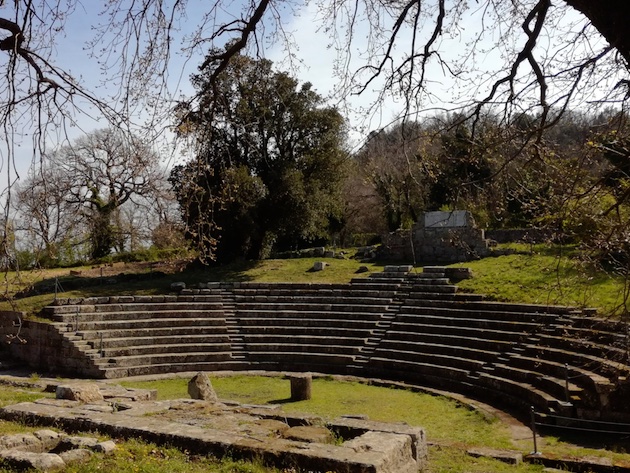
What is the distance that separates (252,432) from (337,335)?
10.8 m

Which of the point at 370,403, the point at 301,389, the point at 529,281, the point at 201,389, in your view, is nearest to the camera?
the point at 201,389

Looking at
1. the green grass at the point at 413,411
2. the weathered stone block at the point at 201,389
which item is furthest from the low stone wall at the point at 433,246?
the weathered stone block at the point at 201,389

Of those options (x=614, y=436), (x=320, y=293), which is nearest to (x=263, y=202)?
(x=320, y=293)

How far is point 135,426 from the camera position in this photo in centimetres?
681

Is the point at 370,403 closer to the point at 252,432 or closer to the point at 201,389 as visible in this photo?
the point at 201,389

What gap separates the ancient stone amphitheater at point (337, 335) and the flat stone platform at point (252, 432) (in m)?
5.86

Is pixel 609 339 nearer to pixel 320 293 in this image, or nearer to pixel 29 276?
pixel 320 293

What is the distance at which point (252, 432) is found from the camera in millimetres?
6734

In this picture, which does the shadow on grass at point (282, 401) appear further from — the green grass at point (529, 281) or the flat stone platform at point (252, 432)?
the green grass at point (529, 281)

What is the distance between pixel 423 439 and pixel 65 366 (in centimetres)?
1260

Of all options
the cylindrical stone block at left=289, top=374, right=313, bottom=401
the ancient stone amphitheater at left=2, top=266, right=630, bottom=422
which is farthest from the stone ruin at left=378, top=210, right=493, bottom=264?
the cylindrical stone block at left=289, top=374, right=313, bottom=401

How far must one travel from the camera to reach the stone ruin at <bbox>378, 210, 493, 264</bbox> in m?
21.4

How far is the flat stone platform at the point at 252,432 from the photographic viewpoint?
5664 mm

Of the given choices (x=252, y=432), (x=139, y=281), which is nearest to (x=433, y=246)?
(x=139, y=281)
